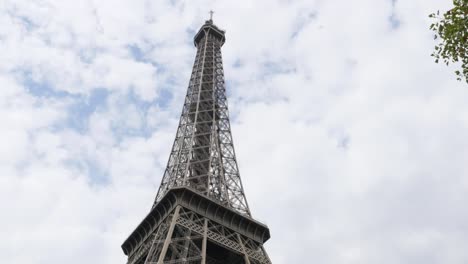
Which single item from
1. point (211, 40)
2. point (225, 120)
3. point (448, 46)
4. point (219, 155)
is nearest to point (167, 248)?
point (219, 155)

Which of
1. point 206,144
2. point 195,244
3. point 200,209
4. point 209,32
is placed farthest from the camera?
point 209,32

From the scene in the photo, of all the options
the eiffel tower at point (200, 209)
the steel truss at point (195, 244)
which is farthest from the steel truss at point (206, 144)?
the steel truss at point (195, 244)

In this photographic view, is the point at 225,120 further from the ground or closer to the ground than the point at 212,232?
further from the ground

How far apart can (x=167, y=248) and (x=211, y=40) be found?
44.5 meters

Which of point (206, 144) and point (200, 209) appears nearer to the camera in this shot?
point (200, 209)

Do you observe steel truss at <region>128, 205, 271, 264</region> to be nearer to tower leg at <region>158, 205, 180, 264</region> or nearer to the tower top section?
tower leg at <region>158, 205, 180, 264</region>

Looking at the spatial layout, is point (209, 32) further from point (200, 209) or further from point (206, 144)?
point (200, 209)

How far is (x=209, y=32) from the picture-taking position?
80.2 meters

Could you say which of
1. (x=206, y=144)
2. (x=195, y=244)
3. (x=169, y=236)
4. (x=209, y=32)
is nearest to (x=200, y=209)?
(x=195, y=244)

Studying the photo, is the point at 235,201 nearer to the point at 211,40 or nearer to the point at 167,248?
the point at 167,248

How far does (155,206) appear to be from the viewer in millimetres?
47656

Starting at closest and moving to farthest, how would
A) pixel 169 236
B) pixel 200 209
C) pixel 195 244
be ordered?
pixel 169 236, pixel 195 244, pixel 200 209

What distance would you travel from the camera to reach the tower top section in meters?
80.2

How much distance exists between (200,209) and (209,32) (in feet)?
128
